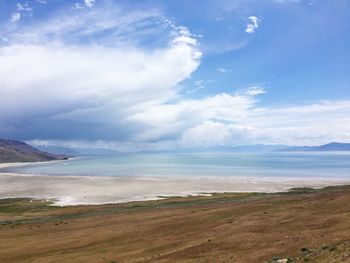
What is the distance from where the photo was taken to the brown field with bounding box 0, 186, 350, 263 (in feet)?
104

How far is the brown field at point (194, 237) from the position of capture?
3173cm

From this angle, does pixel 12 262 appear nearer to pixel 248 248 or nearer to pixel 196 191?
pixel 248 248

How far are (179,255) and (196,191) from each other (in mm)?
77547

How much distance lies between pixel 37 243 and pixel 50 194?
70.3 meters

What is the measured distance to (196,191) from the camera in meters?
110

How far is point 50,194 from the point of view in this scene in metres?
112

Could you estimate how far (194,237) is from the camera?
136ft

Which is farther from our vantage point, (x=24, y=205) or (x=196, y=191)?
(x=196, y=191)

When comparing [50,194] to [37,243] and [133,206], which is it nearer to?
[133,206]

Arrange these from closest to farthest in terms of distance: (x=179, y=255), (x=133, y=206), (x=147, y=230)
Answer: (x=179, y=255)
(x=147, y=230)
(x=133, y=206)

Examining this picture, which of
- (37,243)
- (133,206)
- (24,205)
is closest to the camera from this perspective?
(37,243)

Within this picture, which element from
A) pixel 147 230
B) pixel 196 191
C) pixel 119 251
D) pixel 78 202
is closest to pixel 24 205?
pixel 78 202

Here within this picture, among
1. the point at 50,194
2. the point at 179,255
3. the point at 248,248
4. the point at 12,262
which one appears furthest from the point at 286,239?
the point at 50,194

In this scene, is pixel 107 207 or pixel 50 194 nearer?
pixel 107 207
